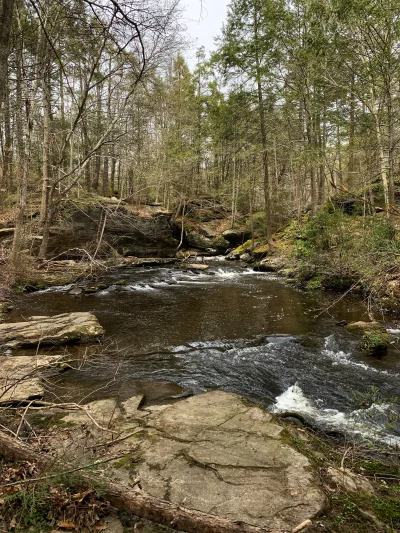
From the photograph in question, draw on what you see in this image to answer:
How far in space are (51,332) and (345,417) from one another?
6146mm

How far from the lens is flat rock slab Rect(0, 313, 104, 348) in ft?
22.6

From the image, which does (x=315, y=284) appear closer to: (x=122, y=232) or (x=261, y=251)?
(x=261, y=251)

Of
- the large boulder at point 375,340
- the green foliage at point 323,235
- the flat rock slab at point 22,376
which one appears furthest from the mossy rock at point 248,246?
the flat rock slab at point 22,376

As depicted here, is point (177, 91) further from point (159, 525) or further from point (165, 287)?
point (159, 525)

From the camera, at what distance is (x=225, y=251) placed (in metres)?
25.0

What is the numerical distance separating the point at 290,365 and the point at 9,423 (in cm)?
497

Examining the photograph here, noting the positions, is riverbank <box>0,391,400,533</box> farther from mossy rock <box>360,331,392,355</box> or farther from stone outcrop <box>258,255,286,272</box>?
stone outcrop <box>258,255,286,272</box>

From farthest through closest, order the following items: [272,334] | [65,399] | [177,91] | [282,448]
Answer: [177,91]
[272,334]
[65,399]
[282,448]

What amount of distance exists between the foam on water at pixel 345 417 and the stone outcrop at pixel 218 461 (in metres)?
1.00

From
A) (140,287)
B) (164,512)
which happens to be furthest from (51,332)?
(140,287)

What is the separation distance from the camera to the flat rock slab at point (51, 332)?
6.89 metres

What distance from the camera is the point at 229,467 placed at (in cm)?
291

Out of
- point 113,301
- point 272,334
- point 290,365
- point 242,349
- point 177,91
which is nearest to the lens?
point 290,365

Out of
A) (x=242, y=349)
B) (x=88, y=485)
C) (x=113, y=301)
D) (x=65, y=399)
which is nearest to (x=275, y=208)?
(x=113, y=301)
